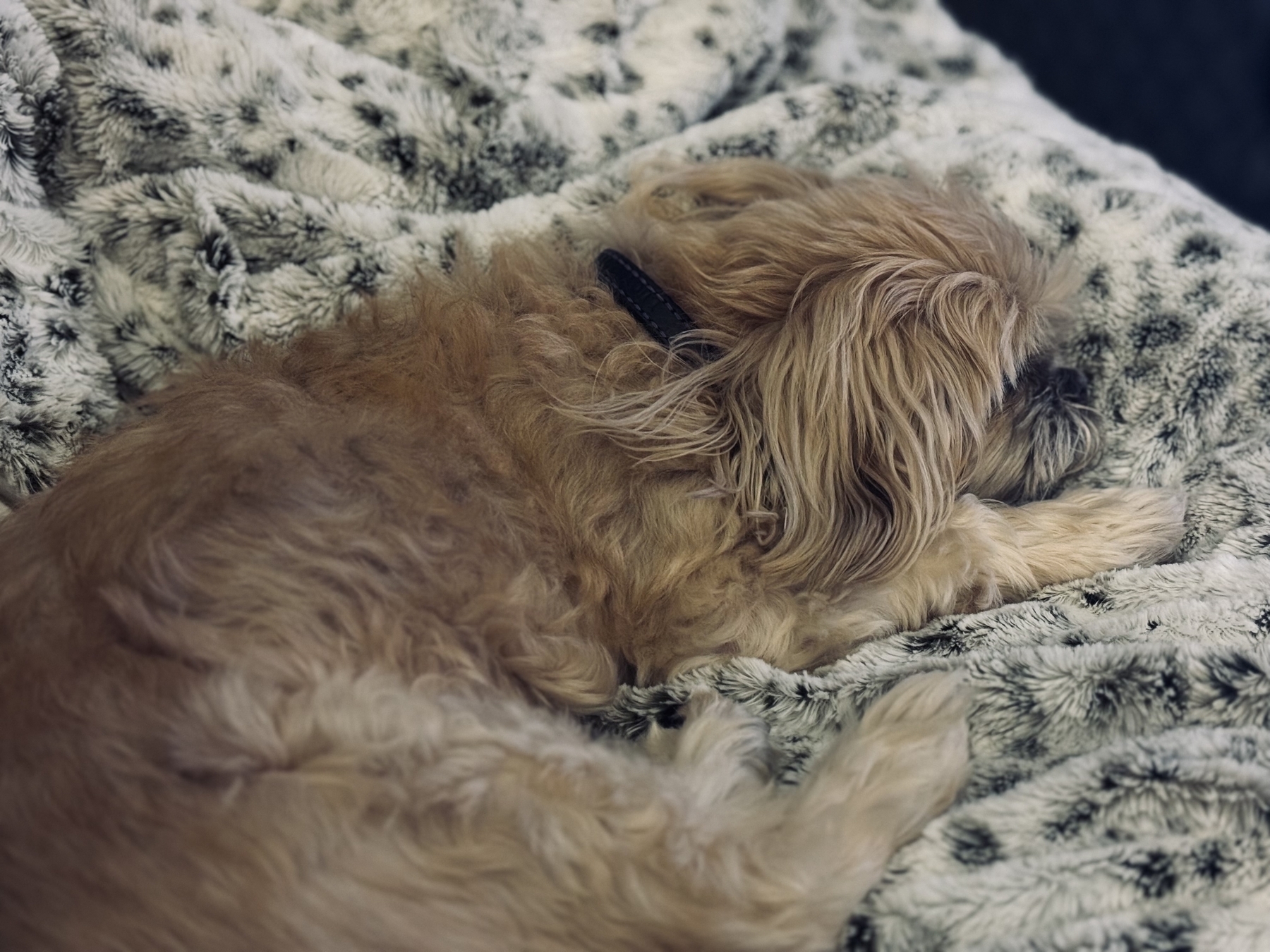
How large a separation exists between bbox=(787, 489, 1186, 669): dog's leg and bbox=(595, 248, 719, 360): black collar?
1.78ft

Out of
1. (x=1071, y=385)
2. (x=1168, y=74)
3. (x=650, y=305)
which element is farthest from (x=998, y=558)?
(x=1168, y=74)

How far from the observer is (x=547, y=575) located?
1674 mm

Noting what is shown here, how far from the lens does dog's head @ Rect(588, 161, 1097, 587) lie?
1745 millimetres

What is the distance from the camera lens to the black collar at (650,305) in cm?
185

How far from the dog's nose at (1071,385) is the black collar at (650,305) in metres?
0.72

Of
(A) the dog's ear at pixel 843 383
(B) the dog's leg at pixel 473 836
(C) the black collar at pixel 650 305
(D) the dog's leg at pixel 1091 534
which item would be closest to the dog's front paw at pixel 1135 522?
(D) the dog's leg at pixel 1091 534

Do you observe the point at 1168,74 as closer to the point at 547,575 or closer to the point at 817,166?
the point at 817,166

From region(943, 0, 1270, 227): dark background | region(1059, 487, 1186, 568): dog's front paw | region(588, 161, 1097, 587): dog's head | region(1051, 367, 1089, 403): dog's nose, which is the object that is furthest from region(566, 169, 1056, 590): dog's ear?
region(943, 0, 1270, 227): dark background

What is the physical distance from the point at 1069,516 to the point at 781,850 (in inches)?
38.9

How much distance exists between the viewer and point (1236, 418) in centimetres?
212

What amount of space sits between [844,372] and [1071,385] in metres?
0.64

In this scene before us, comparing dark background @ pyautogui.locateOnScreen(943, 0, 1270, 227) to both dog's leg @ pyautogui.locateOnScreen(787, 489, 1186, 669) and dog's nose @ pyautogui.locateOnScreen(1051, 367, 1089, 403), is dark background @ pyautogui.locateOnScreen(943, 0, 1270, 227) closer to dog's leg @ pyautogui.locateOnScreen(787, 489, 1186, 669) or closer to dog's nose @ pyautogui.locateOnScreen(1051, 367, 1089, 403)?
dog's nose @ pyautogui.locateOnScreen(1051, 367, 1089, 403)

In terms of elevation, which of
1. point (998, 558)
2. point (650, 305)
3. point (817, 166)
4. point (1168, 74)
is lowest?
point (998, 558)

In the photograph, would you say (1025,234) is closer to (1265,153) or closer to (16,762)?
(1265,153)
